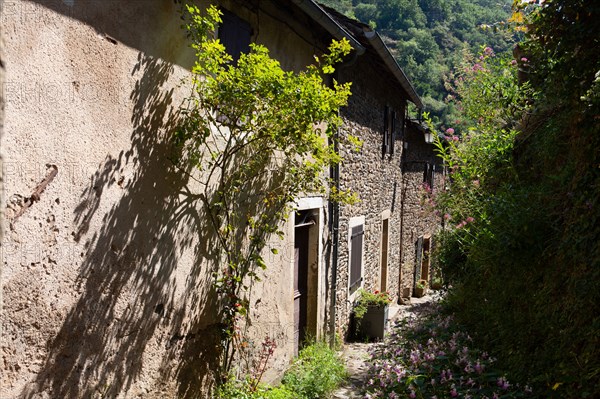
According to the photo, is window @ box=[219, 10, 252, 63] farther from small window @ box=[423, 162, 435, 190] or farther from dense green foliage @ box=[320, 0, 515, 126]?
dense green foliage @ box=[320, 0, 515, 126]

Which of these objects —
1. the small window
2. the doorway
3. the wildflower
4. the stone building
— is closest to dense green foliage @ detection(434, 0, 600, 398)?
the wildflower

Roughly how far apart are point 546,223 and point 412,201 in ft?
31.1

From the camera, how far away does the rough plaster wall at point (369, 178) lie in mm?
8078

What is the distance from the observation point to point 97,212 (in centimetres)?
315

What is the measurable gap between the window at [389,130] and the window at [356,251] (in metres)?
2.28

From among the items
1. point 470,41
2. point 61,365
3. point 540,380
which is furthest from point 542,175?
point 470,41

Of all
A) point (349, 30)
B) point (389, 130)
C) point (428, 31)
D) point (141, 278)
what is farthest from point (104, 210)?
point (428, 31)

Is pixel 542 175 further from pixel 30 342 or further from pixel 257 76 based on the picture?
pixel 30 342

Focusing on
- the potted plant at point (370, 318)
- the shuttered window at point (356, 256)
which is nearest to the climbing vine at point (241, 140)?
the shuttered window at point (356, 256)

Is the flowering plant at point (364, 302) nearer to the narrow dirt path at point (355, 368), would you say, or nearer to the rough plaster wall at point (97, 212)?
the narrow dirt path at point (355, 368)

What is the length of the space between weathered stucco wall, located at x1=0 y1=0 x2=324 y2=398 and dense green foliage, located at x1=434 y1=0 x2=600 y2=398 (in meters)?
2.76

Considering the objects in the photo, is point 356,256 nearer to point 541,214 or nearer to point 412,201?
point 541,214

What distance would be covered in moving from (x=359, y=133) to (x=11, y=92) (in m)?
6.48

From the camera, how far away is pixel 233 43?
4613 mm
